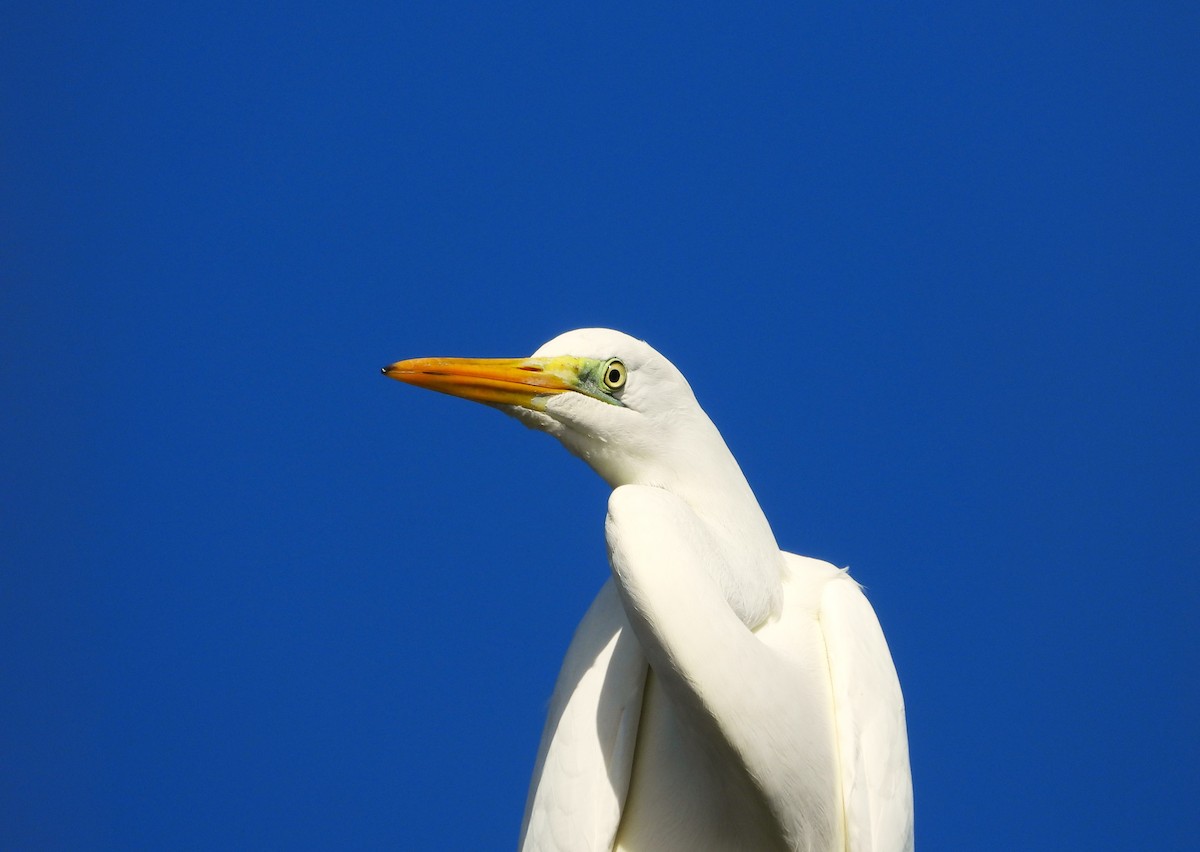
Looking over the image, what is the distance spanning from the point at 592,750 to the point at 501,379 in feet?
1.43

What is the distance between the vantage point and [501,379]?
4.98 ft

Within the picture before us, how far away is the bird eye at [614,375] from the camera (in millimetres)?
1532

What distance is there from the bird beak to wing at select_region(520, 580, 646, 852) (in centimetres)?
32

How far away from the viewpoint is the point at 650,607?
1.29 meters

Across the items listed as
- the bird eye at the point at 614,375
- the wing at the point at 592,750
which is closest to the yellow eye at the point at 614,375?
the bird eye at the point at 614,375

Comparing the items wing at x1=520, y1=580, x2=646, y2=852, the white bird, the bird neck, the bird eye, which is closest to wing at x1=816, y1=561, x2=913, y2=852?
the white bird

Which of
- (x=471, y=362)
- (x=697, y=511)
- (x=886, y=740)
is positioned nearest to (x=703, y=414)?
(x=697, y=511)

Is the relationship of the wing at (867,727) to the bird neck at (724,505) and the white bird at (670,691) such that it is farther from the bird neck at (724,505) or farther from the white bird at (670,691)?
the bird neck at (724,505)

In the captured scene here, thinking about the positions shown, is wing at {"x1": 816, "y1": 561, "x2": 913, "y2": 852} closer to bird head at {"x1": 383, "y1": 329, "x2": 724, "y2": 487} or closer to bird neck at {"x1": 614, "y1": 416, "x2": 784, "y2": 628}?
bird neck at {"x1": 614, "y1": 416, "x2": 784, "y2": 628}

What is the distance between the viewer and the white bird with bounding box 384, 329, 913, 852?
1.37m

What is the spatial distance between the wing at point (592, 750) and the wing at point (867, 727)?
24cm

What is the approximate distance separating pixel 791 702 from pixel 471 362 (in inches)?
20.1

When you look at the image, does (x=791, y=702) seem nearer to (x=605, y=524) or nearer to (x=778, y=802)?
(x=778, y=802)

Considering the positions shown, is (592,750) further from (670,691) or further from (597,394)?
(597,394)
